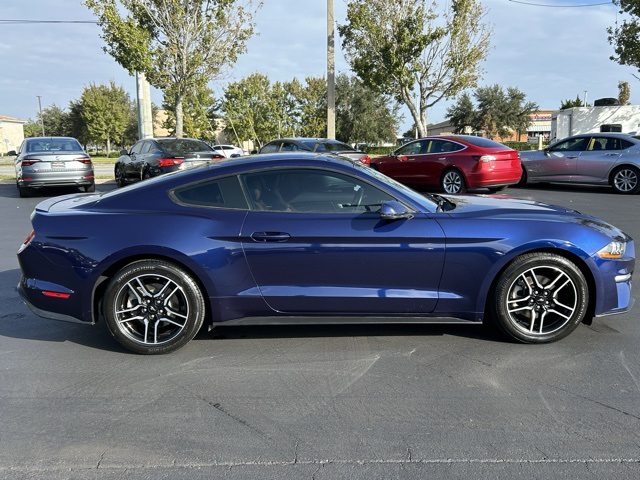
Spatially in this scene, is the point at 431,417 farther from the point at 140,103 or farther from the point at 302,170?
the point at 140,103

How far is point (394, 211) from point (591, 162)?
36.9 feet

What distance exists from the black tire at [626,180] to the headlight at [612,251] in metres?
10.1

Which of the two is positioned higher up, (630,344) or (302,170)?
(302,170)

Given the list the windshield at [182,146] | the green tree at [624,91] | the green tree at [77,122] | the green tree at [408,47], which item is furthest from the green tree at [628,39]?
the green tree at [77,122]

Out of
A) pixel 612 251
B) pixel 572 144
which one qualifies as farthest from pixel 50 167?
pixel 572 144

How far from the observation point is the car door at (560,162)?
43.5 ft

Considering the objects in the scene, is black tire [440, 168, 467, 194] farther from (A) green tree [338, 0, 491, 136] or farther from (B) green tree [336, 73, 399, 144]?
(B) green tree [336, 73, 399, 144]

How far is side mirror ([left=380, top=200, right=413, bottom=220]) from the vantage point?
3.76 m

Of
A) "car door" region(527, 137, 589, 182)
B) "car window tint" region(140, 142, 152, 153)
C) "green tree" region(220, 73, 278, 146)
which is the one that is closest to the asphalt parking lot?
"car window tint" region(140, 142, 152, 153)

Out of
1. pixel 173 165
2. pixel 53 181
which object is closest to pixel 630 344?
pixel 173 165

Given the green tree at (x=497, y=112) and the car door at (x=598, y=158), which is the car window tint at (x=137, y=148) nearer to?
the car door at (x=598, y=158)

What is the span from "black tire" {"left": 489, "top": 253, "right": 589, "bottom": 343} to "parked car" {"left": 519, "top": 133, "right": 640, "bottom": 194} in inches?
409

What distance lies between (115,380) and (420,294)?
218cm

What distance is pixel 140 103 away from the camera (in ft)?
70.2
